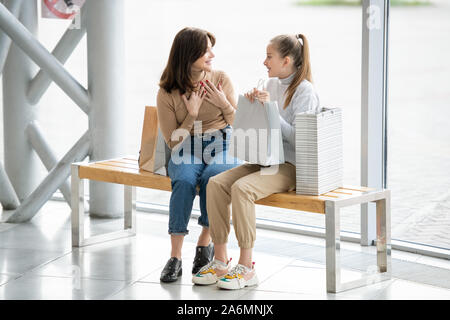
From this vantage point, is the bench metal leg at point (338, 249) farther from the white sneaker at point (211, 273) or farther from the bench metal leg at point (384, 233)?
the white sneaker at point (211, 273)

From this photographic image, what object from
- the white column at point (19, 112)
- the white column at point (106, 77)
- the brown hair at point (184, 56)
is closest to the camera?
the brown hair at point (184, 56)

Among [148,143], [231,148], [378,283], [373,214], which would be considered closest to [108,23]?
[148,143]

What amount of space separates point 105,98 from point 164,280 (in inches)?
63.1

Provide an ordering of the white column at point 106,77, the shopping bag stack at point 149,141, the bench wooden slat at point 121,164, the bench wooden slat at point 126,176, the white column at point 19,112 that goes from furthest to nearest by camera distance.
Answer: the white column at point 19,112, the white column at point 106,77, the bench wooden slat at point 121,164, the shopping bag stack at point 149,141, the bench wooden slat at point 126,176

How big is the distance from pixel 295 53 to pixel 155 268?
Result: 132 centimetres

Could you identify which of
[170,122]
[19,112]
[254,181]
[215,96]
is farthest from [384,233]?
[19,112]

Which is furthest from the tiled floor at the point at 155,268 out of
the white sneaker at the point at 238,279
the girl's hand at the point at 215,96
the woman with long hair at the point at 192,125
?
the girl's hand at the point at 215,96

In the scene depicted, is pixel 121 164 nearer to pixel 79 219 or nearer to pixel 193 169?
pixel 79 219

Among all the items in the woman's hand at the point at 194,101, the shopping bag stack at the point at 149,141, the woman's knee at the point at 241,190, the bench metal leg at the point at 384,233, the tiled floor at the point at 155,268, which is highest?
the woman's hand at the point at 194,101

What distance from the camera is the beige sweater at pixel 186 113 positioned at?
4305mm

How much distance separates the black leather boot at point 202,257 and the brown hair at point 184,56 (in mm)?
814

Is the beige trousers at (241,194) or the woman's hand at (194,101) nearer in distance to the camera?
the beige trousers at (241,194)

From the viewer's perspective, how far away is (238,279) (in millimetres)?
4012

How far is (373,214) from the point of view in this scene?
4828 mm
